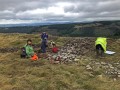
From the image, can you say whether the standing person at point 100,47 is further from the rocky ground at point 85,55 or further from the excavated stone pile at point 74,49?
the excavated stone pile at point 74,49

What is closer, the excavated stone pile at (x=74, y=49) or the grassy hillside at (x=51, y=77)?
the grassy hillside at (x=51, y=77)

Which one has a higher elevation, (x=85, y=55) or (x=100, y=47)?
(x=100, y=47)

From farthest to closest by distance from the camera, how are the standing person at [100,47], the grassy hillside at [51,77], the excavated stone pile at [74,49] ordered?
the standing person at [100,47] < the excavated stone pile at [74,49] < the grassy hillside at [51,77]

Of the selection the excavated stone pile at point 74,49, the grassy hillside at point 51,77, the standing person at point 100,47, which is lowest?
the grassy hillside at point 51,77

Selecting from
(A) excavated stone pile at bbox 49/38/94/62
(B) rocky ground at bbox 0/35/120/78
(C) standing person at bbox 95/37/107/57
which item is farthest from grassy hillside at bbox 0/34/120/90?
(C) standing person at bbox 95/37/107/57

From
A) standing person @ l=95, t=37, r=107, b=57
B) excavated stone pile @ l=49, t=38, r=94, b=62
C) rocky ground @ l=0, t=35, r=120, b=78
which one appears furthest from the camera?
standing person @ l=95, t=37, r=107, b=57

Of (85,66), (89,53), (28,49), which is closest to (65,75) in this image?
Result: (85,66)

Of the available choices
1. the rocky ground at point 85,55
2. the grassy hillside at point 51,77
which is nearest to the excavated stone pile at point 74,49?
the rocky ground at point 85,55

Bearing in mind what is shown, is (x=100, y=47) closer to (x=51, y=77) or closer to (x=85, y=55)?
(x=85, y=55)

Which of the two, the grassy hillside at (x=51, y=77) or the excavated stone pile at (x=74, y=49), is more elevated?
the excavated stone pile at (x=74, y=49)

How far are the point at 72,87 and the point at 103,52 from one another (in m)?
10.1

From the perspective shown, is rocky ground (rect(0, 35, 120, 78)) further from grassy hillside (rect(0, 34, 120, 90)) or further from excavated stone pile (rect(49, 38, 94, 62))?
grassy hillside (rect(0, 34, 120, 90))

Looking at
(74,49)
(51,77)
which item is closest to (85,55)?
(74,49)

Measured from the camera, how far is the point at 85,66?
2025 cm
